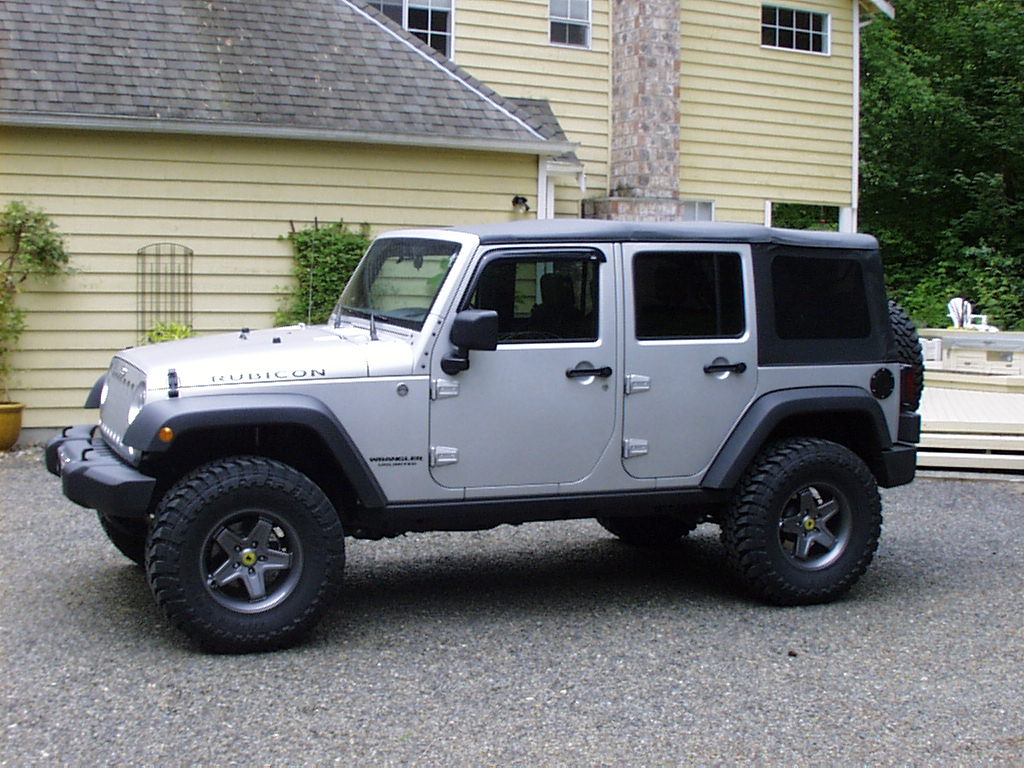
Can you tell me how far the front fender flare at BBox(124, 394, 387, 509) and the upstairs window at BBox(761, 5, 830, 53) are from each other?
524 inches

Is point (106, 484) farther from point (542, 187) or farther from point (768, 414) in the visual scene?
point (542, 187)

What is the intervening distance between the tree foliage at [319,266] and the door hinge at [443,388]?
266 inches

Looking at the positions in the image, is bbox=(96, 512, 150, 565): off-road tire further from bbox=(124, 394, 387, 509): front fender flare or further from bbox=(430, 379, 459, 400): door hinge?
bbox=(430, 379, 459, 400): door hinge

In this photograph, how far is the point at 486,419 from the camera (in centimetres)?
558

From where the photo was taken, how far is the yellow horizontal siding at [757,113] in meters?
16.2

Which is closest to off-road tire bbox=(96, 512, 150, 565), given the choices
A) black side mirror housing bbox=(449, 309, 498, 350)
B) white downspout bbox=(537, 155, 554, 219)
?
black side mirror housing bbox=(449, 309, 498, 350)

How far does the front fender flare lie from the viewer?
4992 mm

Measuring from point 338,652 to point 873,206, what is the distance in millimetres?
24334

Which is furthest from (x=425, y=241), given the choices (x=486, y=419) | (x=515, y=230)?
(x=486, y=419)

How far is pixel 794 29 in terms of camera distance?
17250mm

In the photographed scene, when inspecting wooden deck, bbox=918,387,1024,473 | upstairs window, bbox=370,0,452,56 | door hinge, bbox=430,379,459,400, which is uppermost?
upstairs window, bbox=370,0,452,56

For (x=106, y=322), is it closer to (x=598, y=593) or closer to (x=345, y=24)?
(x=345, y=24)

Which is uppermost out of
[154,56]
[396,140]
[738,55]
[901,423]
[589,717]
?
[738,55]

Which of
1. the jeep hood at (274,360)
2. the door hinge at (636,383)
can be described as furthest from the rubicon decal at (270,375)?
the door hinge at (636,383)
